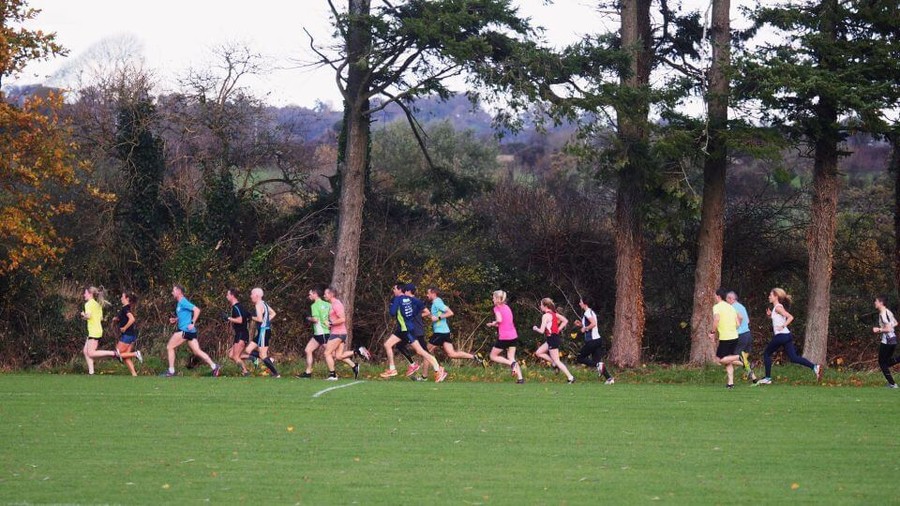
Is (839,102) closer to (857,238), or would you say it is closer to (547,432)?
(857,238)

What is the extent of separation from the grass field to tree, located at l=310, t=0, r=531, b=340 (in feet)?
38.4

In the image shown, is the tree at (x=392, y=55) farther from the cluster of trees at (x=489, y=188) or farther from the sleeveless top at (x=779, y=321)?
the sleeveless top at (x=779, y=321)

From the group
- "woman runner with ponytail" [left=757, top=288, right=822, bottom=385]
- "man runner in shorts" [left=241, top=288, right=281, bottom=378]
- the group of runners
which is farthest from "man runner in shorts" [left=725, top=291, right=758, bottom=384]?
"man runner in shorts" [left=241, top=288, right=281, bottom=378]

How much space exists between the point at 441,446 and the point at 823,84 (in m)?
16.5

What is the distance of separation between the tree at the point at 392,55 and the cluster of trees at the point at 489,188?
7 centimetres

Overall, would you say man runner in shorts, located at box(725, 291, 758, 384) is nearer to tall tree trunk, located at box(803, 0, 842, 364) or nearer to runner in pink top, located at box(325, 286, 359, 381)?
tall tree trunk, located at box(803, 0, 842, 364)

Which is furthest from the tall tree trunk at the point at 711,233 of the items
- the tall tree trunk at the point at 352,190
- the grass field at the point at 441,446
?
the grass field at the point at 441,446

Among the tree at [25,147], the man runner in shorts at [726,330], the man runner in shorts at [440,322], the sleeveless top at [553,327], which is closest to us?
the man runner in shorts at [726,330]

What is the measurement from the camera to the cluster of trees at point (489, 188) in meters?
27.6

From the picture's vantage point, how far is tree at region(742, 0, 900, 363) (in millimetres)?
25969

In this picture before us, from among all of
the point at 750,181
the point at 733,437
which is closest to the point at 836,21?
the point at 733,437

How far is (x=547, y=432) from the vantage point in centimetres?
1379

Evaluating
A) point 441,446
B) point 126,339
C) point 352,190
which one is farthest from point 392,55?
point 441,446

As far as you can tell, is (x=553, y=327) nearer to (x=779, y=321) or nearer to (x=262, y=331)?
(x=779, y=321)
